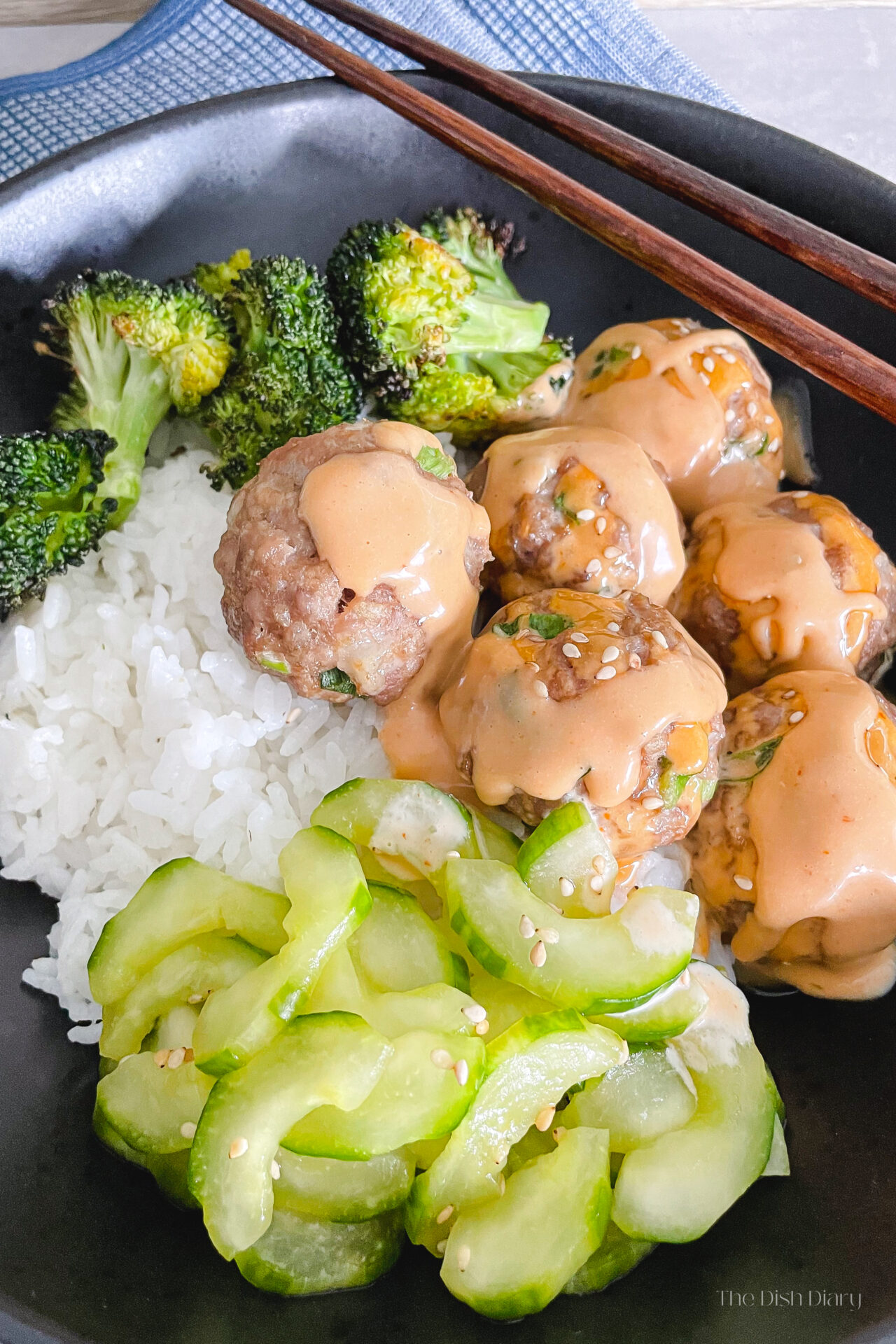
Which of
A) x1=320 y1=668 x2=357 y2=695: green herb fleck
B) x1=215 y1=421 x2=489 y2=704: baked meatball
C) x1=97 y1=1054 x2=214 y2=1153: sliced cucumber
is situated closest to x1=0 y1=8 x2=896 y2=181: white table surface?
x1=215 y1=421 x2=489 y2=704: baked meatball

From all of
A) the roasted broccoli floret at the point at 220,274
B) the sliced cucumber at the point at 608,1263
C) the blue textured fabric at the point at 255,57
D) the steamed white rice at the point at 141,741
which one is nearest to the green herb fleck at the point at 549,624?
the steamed white rice at the point at 141,741

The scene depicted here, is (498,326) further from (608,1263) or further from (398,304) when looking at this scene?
(608,1263)

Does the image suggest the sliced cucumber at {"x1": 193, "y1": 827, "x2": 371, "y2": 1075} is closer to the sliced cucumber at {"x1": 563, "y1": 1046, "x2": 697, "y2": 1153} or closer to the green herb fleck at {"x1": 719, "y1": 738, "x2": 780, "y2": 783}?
the sliced cucumber at {"x1": 563, "y1": 1046, "x2": 697, "y2": 1153}

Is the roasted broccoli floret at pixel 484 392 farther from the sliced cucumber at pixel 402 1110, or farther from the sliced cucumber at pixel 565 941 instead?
the sliced cucumber at pixel 402 1110

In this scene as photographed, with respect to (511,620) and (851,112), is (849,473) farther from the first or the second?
(851,112)

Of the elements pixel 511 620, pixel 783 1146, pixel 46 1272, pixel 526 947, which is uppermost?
pixel 511 620

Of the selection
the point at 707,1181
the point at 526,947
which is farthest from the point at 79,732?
the point at 707,1181

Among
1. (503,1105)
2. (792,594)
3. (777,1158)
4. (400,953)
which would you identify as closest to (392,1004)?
(400,953)
